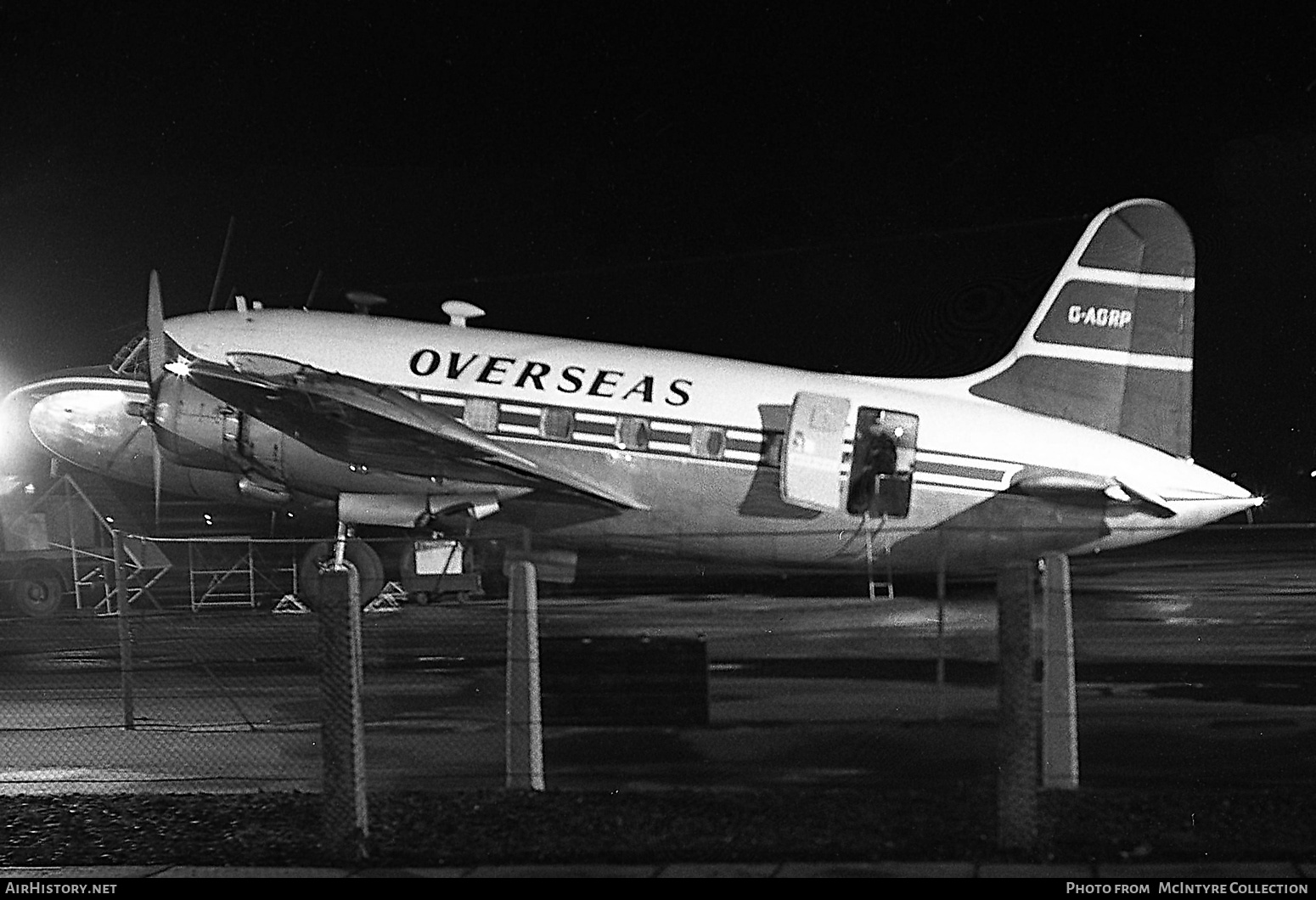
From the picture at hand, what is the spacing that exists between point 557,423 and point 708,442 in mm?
2103

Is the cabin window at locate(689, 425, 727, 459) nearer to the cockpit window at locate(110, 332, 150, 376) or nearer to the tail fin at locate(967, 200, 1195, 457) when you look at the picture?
the tail fin at locate(967, 200, 1195, 457)

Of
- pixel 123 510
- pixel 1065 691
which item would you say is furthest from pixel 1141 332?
pixel 123 510

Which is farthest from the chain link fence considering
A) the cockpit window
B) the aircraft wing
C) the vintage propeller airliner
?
the cockpit window

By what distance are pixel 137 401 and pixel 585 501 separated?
697cm

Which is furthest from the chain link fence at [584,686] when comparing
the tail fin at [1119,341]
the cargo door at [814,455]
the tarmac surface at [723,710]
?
the tail fin at [1119,341]

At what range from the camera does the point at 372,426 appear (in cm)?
1920

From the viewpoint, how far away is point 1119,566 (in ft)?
98.6

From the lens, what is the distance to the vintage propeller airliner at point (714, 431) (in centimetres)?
1881

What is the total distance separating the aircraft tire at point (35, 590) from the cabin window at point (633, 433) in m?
8.61

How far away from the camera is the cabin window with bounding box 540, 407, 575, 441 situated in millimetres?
19594

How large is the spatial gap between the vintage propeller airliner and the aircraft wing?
0.04 meters

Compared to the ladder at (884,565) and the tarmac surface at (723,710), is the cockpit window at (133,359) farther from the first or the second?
the ladder at (884,565)

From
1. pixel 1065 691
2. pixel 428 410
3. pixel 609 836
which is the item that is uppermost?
pixel 428 410

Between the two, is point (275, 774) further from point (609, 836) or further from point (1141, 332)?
point (1141, 332)
